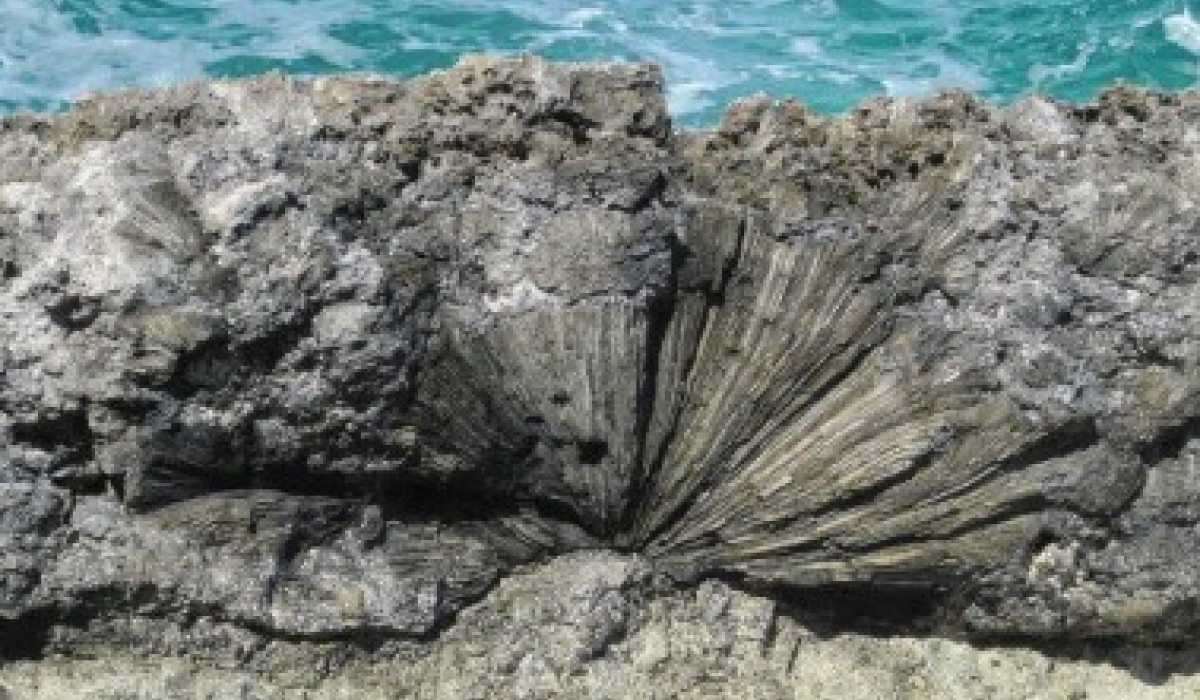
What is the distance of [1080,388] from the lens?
96.6 inches

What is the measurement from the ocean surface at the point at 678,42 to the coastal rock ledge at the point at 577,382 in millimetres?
5921

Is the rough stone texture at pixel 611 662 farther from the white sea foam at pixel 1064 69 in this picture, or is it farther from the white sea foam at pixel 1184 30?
the white sea foam at pixel 1184 30

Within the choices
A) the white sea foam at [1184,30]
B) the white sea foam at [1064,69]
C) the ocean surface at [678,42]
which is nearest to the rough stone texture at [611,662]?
the ocean surface at [678,42]

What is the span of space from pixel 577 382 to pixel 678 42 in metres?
7.60

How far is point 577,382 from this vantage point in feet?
7.83

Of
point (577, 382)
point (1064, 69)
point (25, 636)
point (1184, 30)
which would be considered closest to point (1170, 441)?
point (577, 382)

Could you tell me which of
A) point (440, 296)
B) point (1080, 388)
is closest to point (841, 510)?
point (1080, 388)

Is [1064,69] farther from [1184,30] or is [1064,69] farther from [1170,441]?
[1170,441]

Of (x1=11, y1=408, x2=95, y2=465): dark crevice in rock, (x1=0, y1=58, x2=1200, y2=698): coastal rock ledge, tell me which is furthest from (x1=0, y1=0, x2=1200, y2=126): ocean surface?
(x1=11, y1=408, x2=95, y2=465): dark crevice in rock

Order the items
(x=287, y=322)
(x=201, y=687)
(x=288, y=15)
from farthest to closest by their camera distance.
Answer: (x=288, y=15) → (x=201, y=687) → (x=287, y=322)

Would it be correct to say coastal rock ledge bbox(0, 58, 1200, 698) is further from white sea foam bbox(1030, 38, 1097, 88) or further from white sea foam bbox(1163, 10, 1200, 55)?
white sea foam bbox(1163, 10, 1200, 55)

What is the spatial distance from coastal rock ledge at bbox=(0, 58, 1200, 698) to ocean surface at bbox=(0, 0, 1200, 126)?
5.92 metres

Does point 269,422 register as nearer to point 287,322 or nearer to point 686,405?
point 287,322

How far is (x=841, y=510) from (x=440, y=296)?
30.7 inches
